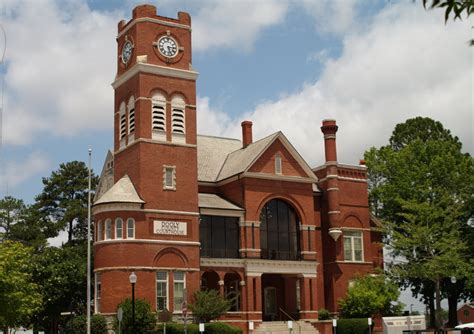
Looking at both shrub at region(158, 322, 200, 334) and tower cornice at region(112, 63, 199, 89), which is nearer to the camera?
shrub at region(158, 322, 200, 334)

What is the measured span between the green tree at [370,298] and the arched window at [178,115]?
17.7 m

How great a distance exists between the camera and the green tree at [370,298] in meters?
53.8

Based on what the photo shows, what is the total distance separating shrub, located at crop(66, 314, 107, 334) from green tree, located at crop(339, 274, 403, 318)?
18.8 m

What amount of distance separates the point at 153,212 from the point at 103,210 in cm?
329

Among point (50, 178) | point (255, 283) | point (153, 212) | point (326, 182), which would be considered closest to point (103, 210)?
point (153, 212)

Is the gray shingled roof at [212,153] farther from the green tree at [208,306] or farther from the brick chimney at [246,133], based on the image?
the green tree at [208,306]

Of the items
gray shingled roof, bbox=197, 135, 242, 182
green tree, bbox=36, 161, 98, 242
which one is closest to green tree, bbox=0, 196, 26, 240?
green tree, bbox=36, 161, 98, 242

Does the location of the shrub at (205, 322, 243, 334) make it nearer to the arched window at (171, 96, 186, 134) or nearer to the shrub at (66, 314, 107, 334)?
the shrub at (66, 314, 107, 334)

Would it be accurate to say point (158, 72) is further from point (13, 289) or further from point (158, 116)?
point (13, 289)

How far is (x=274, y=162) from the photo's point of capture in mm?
54625

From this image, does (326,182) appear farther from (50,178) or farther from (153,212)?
(50,178)

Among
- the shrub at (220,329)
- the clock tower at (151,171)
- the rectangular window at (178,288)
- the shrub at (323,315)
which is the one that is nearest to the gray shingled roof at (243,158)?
the clock tower at (151,171)

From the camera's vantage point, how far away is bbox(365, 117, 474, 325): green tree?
2152 inches

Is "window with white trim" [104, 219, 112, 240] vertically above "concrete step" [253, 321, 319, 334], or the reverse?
"window with white trim" [104, 219, 112, 240]
